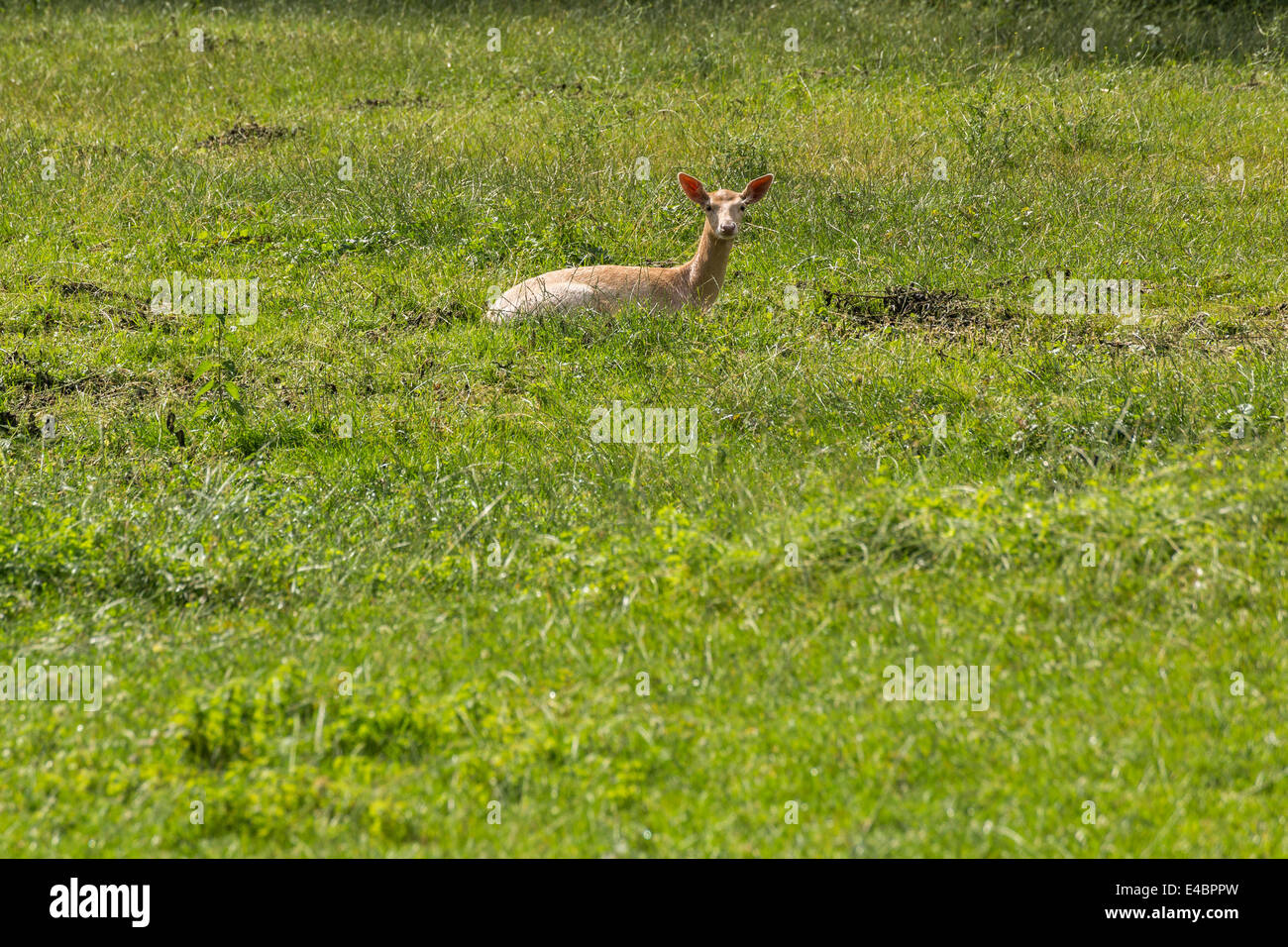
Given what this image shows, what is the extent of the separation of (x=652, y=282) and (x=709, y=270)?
465mm

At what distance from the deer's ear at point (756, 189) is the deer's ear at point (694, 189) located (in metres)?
0.32

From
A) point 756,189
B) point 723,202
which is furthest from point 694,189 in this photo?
point 756,189

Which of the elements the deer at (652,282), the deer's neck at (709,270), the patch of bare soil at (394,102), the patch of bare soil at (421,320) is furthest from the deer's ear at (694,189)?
the patch of bare soil at (394,102)

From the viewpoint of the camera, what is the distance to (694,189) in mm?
9891

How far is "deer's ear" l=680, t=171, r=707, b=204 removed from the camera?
384 inches

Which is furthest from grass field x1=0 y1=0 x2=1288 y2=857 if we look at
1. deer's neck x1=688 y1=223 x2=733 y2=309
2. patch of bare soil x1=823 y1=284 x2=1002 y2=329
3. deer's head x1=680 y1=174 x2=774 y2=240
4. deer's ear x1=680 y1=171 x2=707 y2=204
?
deer's ear x1=680 y1=171 x2=707 y2=204

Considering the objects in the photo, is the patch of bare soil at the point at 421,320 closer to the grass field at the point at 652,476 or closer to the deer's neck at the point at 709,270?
the grass field at the point at 652,476

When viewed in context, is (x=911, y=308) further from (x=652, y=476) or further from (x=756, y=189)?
(x=652, y=476)

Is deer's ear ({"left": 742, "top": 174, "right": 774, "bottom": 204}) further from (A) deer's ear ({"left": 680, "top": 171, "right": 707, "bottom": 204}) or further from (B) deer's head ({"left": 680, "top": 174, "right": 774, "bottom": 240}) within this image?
(A) deer's ear ({"left": 680, "top": 171, "right": 707, "bottom": 204})

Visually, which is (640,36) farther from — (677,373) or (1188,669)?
(1188,669)

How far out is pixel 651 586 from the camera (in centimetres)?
573

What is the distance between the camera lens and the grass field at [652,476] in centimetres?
442

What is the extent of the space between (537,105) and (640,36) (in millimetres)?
3287
